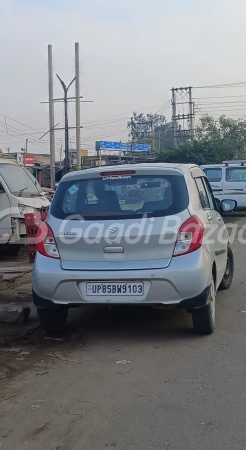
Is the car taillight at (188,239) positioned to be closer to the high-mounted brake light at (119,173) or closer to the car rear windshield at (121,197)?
the car rear windshield at (121,197)

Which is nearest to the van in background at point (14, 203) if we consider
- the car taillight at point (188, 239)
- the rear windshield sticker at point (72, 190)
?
the rear windshield sticker at point (72, 190)

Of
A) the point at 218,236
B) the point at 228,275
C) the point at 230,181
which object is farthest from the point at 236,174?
the point at 218,236

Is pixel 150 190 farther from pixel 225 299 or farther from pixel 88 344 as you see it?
pixel 225 299

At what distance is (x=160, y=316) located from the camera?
675 cm

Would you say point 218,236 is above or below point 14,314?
above

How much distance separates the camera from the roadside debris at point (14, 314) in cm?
652

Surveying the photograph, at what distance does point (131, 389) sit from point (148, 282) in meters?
1.20

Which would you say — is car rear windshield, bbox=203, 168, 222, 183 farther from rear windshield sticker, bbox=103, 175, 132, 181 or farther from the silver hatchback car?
rear windshield sticker, bbox=103, 175, 132, 181

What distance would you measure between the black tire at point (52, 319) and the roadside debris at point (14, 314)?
58 cm

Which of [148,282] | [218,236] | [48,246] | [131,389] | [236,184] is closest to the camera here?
[131,389]

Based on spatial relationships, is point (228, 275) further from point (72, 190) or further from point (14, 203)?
point (14, 203)

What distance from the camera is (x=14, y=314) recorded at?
652 centimetres

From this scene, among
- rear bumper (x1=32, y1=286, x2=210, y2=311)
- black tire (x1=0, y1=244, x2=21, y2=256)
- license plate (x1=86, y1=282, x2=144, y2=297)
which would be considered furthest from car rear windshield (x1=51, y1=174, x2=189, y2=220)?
black tire (x1=0, y1=244, x2=21, y2=256)

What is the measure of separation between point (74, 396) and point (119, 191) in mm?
2203
